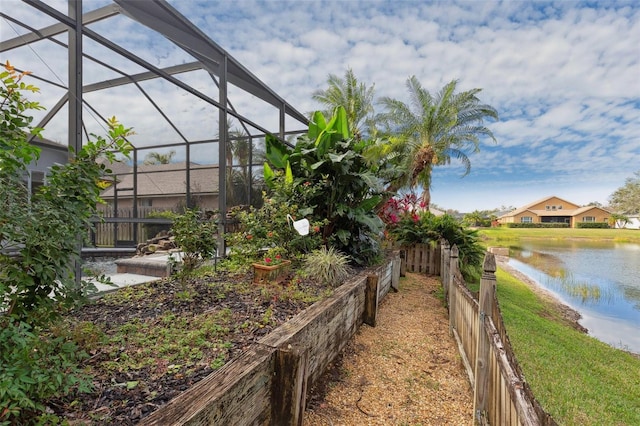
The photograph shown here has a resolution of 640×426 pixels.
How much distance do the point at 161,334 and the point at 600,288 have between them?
1375 centimetres

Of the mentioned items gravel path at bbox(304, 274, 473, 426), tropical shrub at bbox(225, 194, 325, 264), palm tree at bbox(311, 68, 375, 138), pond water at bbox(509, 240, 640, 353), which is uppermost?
palm tree at bbox(311, 68, 375, 138)

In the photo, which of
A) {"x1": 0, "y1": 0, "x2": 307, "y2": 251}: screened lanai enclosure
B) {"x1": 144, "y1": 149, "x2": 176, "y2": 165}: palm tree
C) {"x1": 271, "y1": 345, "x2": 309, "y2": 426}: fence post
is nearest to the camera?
{"x1": 271, "y1": 345, "x2": 309, "y2": 426}: fence post

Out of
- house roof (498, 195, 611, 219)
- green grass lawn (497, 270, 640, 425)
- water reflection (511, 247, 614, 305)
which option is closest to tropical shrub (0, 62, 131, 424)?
green grass lawn (497, 270, 640, 425)

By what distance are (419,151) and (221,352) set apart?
15.4 meters

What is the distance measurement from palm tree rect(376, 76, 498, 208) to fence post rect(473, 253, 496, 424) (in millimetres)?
13056

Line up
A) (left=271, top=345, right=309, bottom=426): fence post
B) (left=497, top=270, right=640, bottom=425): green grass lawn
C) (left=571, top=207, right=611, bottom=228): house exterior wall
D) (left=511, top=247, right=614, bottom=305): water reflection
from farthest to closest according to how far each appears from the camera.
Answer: (left=571, top=207, right=611, bottom=228): house exterior wall, (left=511, top=247, right=614, bottom=305): water reflection, (left=497, top=270, right=640, bottom=425): green grass lawn, (left=271, top=345, right=309, bottom=426): fence post

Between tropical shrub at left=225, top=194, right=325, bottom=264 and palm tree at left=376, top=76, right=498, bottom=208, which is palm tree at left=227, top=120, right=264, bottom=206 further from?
palm tree at left=376, top=76, right=498, bottom=208

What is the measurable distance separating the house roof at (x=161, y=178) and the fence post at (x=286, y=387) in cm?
556

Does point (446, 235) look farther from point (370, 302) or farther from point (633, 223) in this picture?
point (633, 223)

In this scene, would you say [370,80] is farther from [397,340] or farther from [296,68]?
[397,340]

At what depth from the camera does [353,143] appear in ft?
15.8

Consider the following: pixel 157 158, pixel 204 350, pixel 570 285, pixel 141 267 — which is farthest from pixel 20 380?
pixel 570 285

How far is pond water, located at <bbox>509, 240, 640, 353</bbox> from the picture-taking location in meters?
6.85

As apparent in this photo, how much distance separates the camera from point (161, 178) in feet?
22.4
